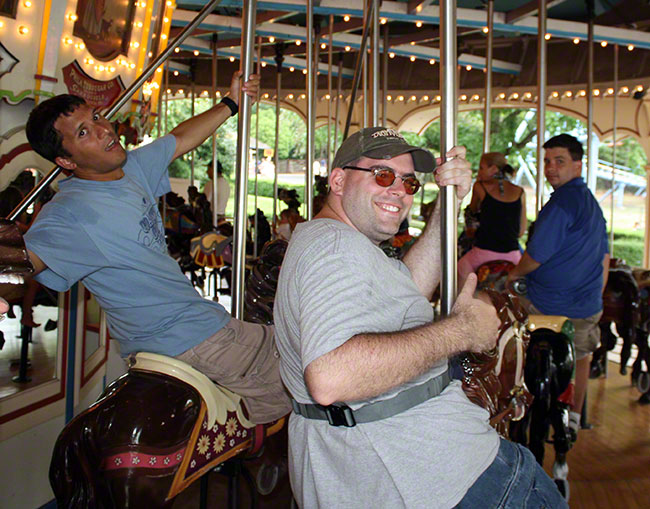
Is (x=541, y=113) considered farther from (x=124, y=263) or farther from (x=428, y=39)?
(x=428, y=39)

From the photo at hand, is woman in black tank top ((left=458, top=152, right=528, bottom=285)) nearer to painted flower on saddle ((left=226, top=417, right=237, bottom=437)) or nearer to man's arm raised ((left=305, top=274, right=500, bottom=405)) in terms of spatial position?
painted flower on saddle ((left=226, top=417, right=237, bottom=437))

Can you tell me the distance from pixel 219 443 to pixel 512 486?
0.89 meters

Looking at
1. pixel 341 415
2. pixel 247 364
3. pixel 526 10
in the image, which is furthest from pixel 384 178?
pixel 526 10

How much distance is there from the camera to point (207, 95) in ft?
34.7

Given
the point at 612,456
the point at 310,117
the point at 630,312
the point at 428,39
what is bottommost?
the point at 612,456

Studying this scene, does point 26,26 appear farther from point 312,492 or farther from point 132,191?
point 312,492

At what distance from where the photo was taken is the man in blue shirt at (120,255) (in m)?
1.67

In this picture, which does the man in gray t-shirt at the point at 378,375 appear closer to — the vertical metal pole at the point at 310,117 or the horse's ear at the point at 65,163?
the horse's ear at the point at 65,163

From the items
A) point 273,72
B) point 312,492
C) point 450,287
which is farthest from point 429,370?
point 273,72

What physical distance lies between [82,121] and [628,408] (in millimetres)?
4471

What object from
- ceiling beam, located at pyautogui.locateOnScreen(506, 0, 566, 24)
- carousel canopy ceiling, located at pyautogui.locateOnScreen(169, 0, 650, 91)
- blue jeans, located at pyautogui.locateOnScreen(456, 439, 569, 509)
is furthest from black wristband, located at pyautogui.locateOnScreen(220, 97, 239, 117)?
ceiling beam, located at pyautogui.locateOnScreen(506, 0, 566, 24)

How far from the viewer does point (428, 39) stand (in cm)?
702

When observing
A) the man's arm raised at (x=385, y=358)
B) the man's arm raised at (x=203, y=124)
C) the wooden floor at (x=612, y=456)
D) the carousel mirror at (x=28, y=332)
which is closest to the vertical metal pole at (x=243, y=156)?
the man's arm raised at (x=203, y=124)

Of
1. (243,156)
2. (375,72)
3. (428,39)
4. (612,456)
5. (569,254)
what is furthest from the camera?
(428,39)
